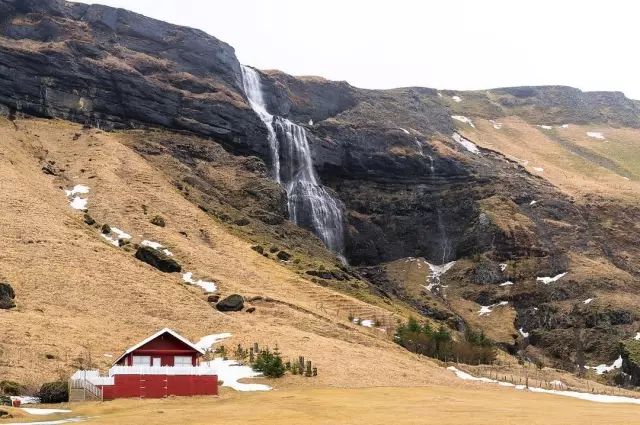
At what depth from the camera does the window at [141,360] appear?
140ft

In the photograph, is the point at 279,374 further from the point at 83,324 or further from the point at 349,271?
the point at 349,271

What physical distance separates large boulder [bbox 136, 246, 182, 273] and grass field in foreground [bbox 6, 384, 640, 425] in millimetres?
31850

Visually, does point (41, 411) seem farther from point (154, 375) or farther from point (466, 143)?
point (466, 143)

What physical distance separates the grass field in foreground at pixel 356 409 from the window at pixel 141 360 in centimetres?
435

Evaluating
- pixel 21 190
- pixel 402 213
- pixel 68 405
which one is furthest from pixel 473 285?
pixel 68 405

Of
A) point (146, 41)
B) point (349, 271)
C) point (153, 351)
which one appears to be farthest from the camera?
point (146, 41)

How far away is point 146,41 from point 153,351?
10340 centimetres

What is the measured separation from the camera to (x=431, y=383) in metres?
50.6

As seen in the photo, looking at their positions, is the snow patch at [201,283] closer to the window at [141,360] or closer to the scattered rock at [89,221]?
the scattered rock at [89,221]

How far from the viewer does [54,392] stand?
37156 millimetres

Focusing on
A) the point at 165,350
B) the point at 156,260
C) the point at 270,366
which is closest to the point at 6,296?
the point at 165,350

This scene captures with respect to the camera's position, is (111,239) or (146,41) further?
(146,41)

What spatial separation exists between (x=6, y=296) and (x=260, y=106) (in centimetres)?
A: 9086

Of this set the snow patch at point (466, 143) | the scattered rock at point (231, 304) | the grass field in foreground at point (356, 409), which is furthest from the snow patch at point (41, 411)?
the snow patch at point (466, 143)
